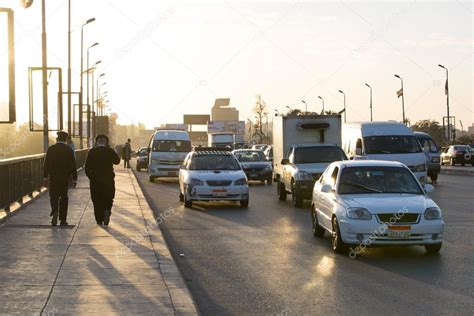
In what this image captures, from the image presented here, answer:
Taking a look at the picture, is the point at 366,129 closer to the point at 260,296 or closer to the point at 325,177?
the point at 325,177

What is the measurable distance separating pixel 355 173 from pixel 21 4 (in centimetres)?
1535

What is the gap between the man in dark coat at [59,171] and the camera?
15523mm

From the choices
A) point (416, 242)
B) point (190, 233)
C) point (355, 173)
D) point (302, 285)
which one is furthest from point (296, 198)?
point (302, 285)

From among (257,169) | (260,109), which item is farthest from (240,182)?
(260,109)

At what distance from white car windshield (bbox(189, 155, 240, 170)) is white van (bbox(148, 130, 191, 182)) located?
14.8m

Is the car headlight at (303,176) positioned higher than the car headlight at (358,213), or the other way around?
the car headlight at (303,176)

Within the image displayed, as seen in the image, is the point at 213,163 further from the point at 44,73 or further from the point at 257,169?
the point at 257,169

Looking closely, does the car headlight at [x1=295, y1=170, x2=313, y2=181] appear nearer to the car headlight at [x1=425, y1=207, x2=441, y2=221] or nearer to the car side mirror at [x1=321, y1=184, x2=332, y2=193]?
the car side mirror at [x1=321, y1=184, x2=332, y2=193]

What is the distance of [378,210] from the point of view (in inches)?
476

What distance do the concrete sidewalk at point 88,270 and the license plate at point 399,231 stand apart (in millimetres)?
3295

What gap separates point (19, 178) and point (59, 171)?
19.9 ft

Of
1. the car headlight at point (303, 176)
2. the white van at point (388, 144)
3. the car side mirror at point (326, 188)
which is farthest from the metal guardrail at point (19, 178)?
the white van at point (388, 144)

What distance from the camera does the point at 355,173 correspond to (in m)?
13.6

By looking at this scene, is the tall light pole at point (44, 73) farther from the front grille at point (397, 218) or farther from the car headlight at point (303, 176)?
the front grille at point (397, 218)
